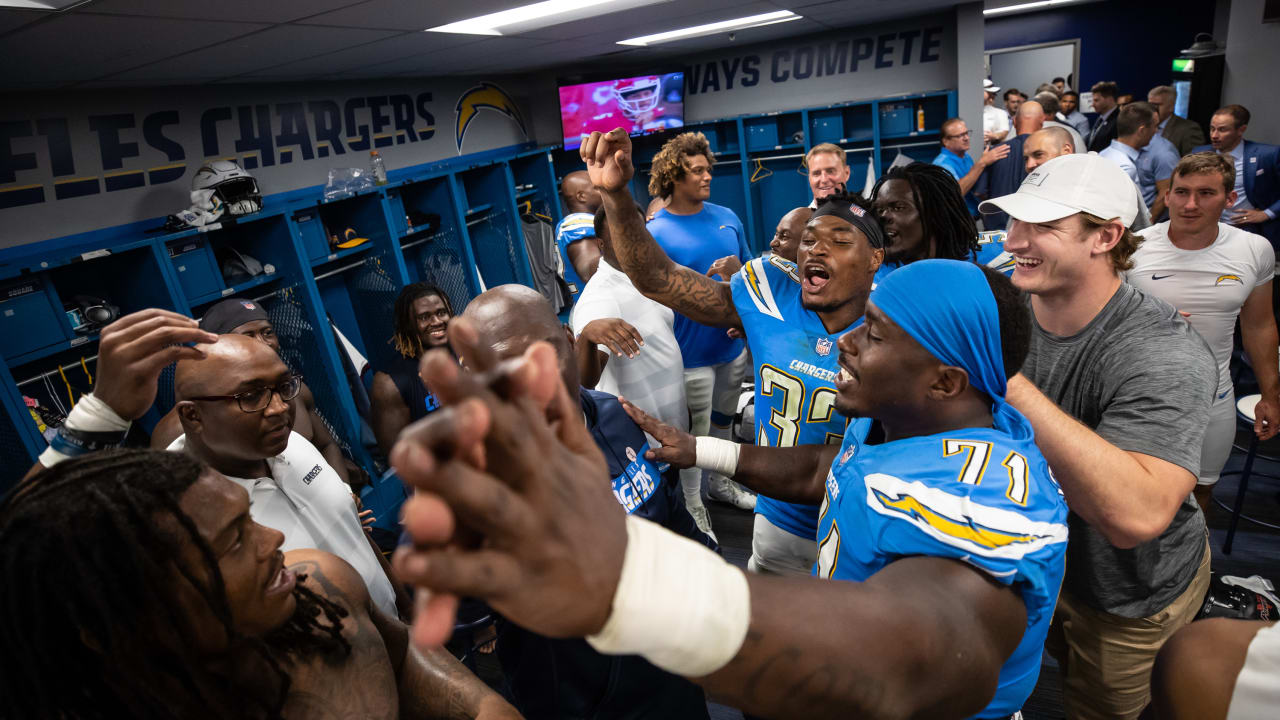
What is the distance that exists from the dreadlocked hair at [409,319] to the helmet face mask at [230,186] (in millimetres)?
1293

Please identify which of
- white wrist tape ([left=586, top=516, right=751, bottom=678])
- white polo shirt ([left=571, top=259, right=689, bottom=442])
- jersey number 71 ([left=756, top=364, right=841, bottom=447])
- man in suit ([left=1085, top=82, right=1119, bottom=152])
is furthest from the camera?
man in suit ([left=1085, top=82, right=1119, bottom=152])

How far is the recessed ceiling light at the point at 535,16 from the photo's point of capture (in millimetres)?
3758

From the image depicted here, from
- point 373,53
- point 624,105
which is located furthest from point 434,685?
point 624,105

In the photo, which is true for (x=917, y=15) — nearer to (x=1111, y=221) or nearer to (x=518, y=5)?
(x=518, y=5)

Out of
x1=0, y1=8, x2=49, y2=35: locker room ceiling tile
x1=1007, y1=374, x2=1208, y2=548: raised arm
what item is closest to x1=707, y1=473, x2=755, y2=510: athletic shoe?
x1=1007, y1=374, x2=1208, y2=548: raised arm

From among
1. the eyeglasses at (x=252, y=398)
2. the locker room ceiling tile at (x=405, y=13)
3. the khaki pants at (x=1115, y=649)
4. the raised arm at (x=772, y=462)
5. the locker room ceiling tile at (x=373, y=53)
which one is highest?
the locker room ceiling tile at (x=373, y=53)

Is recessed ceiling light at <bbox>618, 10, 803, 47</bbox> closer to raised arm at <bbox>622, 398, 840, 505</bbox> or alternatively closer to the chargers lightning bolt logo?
the chargers lightning bolt logo

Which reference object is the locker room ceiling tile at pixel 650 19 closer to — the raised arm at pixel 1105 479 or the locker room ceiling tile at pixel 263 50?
the locker room ceiling tile at pixel 263 50

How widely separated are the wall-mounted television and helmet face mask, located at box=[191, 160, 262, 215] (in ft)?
14.3

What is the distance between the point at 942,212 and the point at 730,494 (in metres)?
2.10

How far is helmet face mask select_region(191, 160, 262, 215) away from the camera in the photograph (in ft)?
12.6

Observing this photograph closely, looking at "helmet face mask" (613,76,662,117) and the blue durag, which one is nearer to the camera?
the blue durag

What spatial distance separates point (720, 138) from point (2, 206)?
7.35m

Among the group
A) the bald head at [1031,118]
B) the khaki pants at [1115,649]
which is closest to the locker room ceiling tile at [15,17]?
the khaki pants at [1115,649]
